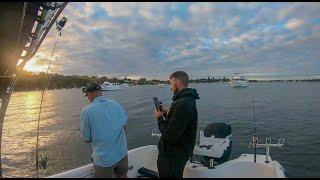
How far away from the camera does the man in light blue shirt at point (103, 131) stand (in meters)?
3.94

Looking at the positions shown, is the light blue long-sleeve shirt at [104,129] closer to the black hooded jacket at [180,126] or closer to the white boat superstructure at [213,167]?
the black hooded jacket at [180,126]

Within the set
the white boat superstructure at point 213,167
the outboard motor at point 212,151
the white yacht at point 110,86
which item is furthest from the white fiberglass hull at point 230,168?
the white yacht at point 110,86

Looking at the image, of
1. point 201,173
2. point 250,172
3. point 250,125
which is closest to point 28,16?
point 201,173

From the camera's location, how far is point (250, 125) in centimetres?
2322

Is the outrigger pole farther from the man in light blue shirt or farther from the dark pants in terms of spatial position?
the dark pants

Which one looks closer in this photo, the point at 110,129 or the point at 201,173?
the point at 110,129

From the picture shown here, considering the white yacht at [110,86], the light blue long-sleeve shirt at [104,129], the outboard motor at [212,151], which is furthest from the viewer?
the white yacht at [110,86]

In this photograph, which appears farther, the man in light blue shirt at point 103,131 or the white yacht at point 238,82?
the white yacht at point 238,82

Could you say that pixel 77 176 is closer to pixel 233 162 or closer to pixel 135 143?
pixel 233 162

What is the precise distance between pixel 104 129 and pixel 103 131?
0.03m

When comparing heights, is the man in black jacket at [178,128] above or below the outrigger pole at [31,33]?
below

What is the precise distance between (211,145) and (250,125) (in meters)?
17.3

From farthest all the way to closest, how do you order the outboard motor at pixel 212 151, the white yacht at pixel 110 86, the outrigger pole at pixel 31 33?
the white yacht at pixel 110 86 → the outboard motor at pixel 212 151 → the outrigger pole at pixel 31 33

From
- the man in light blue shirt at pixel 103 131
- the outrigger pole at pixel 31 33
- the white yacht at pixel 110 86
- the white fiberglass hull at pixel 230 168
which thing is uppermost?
the outrigger pole at pixel 31 33
